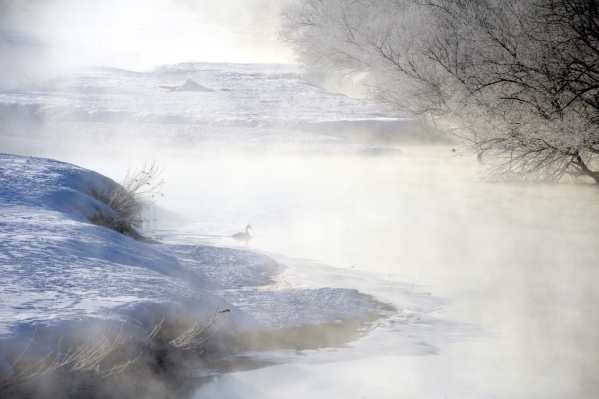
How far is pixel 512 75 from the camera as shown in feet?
40.2

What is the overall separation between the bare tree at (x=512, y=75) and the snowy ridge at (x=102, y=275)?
6428 millimetres

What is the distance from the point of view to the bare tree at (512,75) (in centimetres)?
1154

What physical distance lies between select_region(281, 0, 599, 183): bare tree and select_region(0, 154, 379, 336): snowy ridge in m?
6.43

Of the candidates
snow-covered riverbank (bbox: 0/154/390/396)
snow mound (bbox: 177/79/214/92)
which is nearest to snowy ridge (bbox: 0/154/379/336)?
snow-covered riverbank (bbox: 0/154/390/396)

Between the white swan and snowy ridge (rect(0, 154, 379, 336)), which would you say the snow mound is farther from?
snowy ridge (rect(0, 154, 379, 336))

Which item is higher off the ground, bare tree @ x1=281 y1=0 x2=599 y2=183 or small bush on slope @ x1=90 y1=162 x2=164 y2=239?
bare tree @ x1=281 y1=0 x2=599 y2=183

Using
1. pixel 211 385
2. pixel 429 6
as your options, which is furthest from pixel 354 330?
pixel 429 6

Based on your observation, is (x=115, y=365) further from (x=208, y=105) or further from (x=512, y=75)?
(x=208, y=105)

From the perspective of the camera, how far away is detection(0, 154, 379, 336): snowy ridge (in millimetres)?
4418

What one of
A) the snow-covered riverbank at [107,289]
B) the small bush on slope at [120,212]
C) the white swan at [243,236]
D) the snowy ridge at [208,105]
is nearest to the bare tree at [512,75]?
the snowy ridge at [208,105]

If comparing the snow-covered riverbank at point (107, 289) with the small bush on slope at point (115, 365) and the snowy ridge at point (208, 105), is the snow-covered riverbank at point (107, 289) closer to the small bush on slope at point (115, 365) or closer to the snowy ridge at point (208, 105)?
the small bush on slope at point (115, 365)

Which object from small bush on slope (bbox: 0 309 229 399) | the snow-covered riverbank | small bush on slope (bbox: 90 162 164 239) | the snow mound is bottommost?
small bush on slope (bbox: 0 309 229 399)

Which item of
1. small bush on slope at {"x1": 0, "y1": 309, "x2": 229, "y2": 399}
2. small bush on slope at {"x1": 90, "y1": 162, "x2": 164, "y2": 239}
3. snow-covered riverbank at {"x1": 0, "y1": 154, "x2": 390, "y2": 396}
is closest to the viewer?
small bush on slope at {"x1": 0, "y1": 309, "x2": 229, "y2": 399}

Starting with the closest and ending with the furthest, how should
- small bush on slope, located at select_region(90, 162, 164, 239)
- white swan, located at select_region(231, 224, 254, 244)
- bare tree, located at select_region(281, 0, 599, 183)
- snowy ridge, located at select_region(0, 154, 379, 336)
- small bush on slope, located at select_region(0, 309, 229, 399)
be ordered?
small bush on slope, located at select_region(0, 309, 229, 399), snowy ridge, located at select_region(0, 154, 379, 336), small bush on slope, located at select_region(90, 162, 164, 239), white swan, located at select_region(231, 224, 254, 244), bare tree, located at select_region(281, 0, 599, 183)
